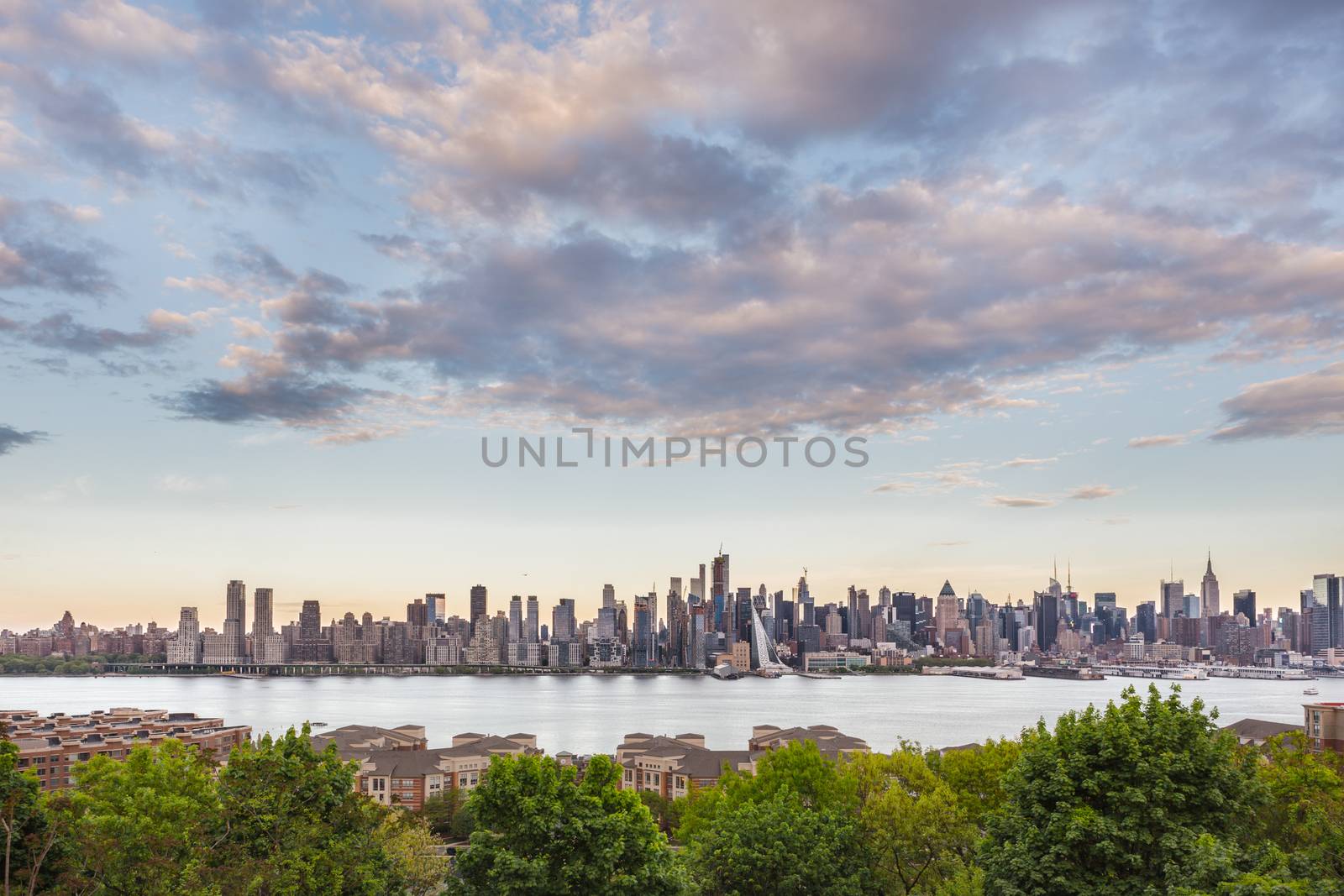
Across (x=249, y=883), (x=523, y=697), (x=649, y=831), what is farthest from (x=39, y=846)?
(x=523, y=697)

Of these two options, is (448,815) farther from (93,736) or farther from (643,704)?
(643,704)

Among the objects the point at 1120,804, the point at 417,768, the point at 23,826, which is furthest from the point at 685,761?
the point at 23,826

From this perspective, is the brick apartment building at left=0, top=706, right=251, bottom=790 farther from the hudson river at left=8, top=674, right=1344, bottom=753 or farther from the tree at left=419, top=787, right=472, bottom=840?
the hudson river at left=8, top=674, right=1344, bottom=753

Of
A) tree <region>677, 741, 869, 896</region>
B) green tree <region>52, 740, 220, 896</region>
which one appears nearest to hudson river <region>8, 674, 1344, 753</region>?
tree <region>677, 741, 869, 896</region>

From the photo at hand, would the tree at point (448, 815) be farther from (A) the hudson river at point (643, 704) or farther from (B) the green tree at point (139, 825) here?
(A) the hudson river at point (643, 704)

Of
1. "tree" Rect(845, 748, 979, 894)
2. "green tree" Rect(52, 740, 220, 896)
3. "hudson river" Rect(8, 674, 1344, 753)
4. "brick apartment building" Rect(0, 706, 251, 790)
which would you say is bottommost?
"hudson river" Rect(8, 674, 1344, 753)

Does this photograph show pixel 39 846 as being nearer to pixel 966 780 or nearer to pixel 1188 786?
pixel 1188 786
